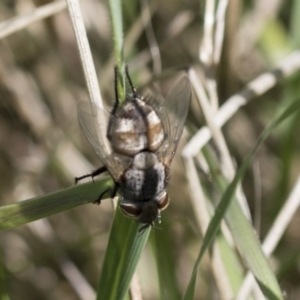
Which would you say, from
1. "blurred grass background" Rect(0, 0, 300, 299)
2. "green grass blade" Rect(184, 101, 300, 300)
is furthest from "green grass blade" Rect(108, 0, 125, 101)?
"blurred grass background" Rect(0, 0, 300, 299)

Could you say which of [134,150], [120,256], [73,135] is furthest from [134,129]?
[73,135]

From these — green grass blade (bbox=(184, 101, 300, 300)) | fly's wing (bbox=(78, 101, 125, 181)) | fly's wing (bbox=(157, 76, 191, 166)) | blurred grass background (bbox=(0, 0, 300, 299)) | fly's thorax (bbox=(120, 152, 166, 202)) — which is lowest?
green grass blade (bbox=(184, 101, 300, 300))

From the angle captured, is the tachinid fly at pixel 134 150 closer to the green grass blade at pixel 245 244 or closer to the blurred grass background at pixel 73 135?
the green grass blade at pixel 245 244

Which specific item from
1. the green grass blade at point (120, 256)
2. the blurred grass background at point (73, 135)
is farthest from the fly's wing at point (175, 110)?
the blurred grass background at point (73, 135)

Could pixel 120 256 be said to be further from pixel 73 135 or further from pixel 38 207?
pixel 73 135

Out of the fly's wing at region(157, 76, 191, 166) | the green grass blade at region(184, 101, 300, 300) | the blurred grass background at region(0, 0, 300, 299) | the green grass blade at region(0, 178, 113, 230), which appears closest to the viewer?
the green grass blade at region(0, 178, 113, 230)

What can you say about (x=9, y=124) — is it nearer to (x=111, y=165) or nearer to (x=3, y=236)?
(x=3, y=236)

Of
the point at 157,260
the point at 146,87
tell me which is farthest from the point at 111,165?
the point at 146,87

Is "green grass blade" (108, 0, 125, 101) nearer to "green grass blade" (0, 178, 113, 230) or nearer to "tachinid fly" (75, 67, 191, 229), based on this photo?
"tachinid fly" (75, 67, 191, 229)
